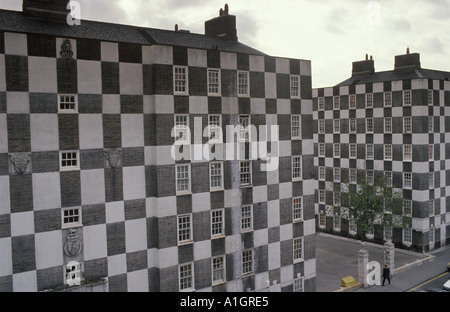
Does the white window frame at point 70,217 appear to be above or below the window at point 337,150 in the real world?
below

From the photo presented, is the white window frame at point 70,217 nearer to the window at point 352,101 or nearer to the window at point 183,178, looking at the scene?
the window at point 183,178

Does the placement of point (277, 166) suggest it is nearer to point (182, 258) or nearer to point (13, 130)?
point (182, 258)

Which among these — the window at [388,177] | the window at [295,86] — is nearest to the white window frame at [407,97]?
the window at [388,177]

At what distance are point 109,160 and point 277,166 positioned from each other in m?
13.1

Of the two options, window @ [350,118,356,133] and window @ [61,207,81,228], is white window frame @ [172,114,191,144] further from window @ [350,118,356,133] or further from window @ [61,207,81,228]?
window @ [350,118,356,133]

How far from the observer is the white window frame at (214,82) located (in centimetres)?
2806

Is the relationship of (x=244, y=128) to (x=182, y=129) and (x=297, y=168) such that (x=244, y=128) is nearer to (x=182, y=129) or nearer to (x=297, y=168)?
(x=182, y=129)

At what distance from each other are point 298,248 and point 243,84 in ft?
45.5

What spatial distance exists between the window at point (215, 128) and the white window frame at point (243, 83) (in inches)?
108

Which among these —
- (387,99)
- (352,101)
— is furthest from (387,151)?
(352,101)

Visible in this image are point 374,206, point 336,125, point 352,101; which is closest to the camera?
point 374,206

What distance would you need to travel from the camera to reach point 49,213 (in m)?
22.5

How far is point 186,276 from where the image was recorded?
2680cm
